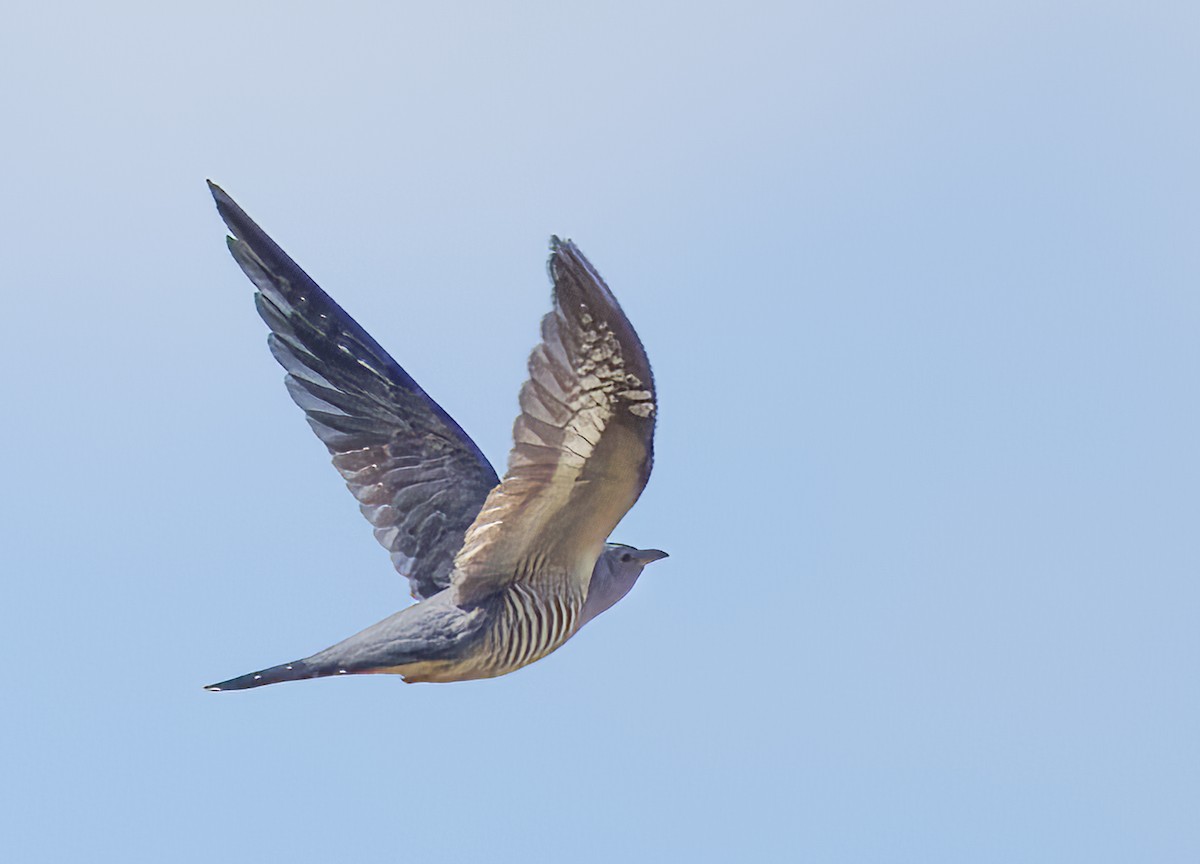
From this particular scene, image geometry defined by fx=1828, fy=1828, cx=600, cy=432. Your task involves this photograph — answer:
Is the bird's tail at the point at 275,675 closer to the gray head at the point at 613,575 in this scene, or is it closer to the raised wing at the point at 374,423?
the raised wing at the point at 374,423

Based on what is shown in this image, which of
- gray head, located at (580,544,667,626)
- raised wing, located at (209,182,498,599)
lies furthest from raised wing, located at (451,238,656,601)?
raised wing, located at (209,182,498,599)

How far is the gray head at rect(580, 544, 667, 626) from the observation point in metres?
7.82

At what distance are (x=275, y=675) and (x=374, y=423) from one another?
62.5 inches

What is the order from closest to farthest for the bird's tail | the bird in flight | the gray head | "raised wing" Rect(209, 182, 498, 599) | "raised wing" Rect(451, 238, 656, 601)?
1. "raised wing" Rect(451, 238, 656, 601)
2. the bird in flight
3. the bird's tail
4. the gray head
5. "raised wing" Rect(209, 182, 498, 599)

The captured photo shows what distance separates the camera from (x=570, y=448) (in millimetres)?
6586

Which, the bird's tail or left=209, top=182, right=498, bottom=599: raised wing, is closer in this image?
the bird's tail

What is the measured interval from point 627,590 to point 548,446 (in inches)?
65.4

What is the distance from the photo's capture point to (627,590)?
8102 millimetres

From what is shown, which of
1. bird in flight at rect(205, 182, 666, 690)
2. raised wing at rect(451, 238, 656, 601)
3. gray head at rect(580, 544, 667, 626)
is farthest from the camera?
gray head at rect(580, 544, 667, 626)

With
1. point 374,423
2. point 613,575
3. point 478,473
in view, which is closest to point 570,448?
Result: point 613,575

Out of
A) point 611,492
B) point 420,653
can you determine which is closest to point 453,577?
point 420,653

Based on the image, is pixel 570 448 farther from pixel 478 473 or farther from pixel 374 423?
pixel 374 423

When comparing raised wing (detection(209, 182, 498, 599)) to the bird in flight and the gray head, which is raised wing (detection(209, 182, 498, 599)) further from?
the gray head

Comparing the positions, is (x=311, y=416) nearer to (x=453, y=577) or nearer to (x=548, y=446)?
(x=453, y=577)
